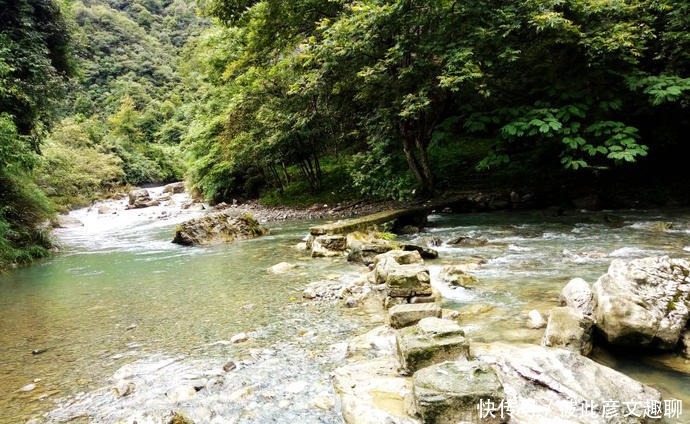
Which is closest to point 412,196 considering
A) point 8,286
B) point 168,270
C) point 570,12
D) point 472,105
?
point 472,105

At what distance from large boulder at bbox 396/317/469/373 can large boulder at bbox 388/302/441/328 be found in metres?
0.93

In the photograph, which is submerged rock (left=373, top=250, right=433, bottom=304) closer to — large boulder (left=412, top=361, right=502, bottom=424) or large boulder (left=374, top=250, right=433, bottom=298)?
large boulder (left=374, top=250, right=433, bottom=298)

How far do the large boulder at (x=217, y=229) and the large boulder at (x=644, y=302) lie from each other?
1040 centimetres

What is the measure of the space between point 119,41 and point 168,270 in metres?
90.2

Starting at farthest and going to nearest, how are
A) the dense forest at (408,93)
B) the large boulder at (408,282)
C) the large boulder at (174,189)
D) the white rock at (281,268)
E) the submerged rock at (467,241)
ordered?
A: the large boulder at (174,189), the dense forest at (408,93), the submerged rock at (467,241), the white rock at (281,268), the large boulder at (408,282)

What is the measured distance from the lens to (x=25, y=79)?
14.1m

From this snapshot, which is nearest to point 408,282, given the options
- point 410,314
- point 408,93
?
point 410,314

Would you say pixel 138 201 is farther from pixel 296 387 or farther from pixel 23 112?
pixel 296 387

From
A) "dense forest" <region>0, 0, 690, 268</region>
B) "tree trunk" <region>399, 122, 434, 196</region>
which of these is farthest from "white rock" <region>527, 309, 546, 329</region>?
→ "tree trunk" <region>399, 122, 434, 196</region>

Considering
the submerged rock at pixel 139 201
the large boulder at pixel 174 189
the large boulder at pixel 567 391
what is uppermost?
the large boulder at pixel 174 189

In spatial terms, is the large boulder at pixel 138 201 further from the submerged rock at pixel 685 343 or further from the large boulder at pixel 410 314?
the submerged rock at pixel 685 343

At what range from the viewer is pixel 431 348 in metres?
3.17

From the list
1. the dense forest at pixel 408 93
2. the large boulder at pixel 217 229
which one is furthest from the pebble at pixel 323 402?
the large boulder at pixel 217 229

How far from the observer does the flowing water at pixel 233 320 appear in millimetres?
3324
